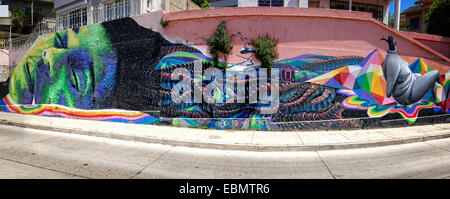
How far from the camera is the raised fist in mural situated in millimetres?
8188

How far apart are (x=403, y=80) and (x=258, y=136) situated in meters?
6.03

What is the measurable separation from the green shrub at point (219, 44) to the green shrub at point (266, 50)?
0.95 metres

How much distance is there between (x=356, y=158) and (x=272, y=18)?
5.14 meters

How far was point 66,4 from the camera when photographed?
50.1 ft

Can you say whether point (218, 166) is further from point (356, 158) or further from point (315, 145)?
point (356, 158)

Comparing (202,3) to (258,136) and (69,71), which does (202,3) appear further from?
(258,136)

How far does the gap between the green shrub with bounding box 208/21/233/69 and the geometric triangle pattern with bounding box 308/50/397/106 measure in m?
3.10

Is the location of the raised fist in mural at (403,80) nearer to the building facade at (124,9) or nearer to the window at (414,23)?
the building facade at (124,9)

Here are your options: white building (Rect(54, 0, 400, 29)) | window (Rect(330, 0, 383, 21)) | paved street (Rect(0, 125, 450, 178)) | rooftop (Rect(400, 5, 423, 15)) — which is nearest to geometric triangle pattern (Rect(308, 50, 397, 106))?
paved street (Rect(0, 125, 450, 178))

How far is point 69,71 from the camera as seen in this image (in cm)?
1053

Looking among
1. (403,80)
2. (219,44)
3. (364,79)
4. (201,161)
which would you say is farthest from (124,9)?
(403,80)

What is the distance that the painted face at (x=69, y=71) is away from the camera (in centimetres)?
956
